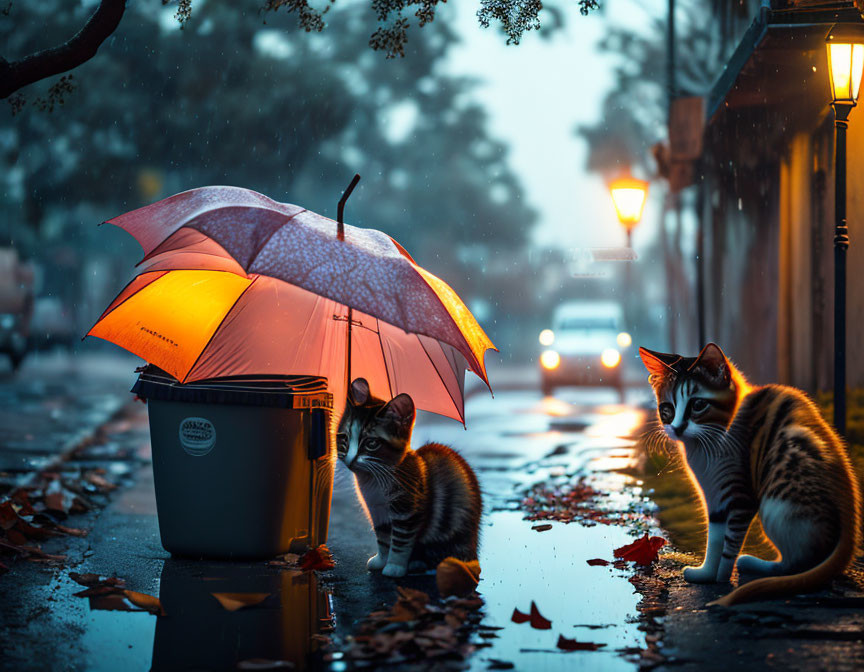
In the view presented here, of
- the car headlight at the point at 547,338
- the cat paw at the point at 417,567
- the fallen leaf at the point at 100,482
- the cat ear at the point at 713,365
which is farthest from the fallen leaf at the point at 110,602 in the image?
the car headlight at the point at 547,338

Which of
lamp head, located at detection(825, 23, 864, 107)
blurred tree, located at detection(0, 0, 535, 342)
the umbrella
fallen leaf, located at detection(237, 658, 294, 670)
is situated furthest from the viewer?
blurred tree, located at detection(0, 0, 535, 342)

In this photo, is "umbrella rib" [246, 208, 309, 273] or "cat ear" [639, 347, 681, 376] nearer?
"umbrella rib" [246, 208, 309, 273]

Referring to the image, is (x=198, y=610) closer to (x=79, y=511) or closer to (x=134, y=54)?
(x=79, y=511)

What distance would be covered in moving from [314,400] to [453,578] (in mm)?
1449

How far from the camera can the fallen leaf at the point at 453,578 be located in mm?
4836

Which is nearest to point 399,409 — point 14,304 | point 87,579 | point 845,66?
point 87,579

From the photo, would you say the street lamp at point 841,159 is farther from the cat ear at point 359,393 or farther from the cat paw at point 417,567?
the cat ear at point 359,393

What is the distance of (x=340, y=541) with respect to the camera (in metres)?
6.70

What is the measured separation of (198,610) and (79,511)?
3.47 metres

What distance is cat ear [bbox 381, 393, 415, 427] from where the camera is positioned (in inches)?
195

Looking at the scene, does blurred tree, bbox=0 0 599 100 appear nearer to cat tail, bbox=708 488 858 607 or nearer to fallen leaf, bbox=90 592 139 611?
fallen leaf, bbox=90 592 139 611

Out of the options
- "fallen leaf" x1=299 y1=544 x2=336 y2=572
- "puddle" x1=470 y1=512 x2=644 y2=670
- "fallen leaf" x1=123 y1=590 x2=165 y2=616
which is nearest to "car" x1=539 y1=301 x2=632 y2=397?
"puddle" x1=470 y1=512 x2=644 y2=670

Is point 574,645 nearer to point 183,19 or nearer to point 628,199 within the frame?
point 183,19

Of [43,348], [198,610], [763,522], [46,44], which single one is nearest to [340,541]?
[198,610]
